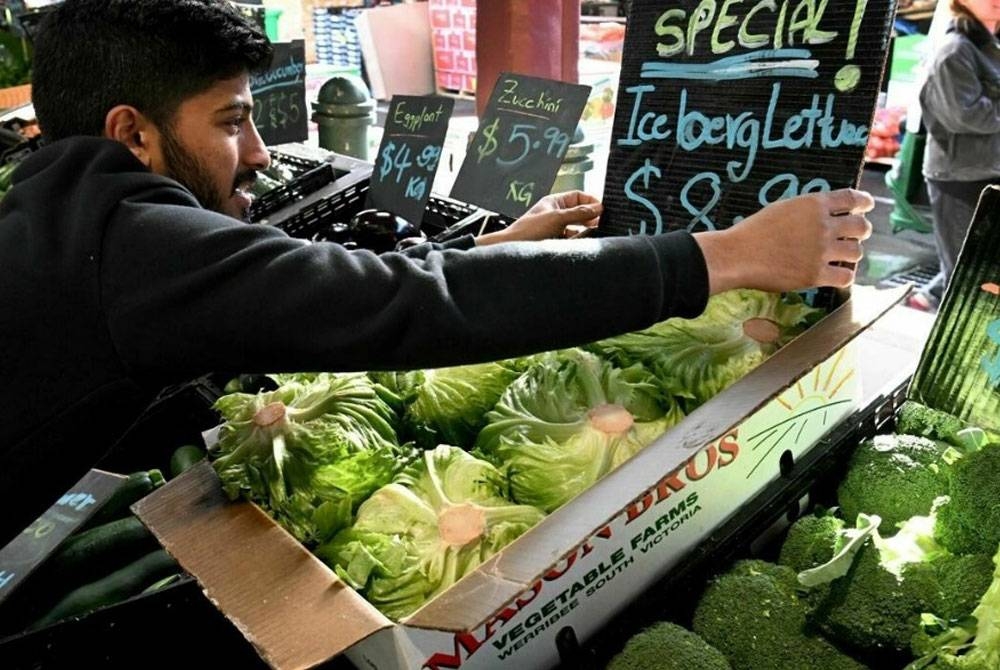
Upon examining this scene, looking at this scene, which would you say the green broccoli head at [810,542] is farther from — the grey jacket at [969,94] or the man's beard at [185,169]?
the grey jacket at [969,94]

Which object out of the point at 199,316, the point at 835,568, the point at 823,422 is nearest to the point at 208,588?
the point at 199,316

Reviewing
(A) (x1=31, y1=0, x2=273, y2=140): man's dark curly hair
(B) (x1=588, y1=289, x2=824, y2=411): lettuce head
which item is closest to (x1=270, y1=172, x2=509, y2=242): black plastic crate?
(B) (x1=588, y1=289, x2=824, y2=411): lettuce head

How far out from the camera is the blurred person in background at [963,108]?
4.68 metres

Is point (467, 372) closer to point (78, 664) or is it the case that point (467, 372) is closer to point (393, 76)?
point (78, 664)

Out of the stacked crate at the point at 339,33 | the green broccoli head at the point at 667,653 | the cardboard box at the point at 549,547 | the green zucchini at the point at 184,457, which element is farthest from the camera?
the stacked crate at the point at 339,33

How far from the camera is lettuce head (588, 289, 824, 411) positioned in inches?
62.5

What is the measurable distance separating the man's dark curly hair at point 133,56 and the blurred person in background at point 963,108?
451cm

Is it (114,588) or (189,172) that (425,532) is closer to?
(189,172)

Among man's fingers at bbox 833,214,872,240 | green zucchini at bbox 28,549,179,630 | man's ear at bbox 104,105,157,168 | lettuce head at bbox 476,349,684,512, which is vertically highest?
man's ear at bbox 104,105,157,168

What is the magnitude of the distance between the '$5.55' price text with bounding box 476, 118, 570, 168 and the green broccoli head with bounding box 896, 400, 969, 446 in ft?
3.57

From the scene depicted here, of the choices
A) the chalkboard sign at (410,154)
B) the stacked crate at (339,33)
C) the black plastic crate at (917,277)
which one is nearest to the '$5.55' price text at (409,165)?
the chalkboard sign at (410,154)

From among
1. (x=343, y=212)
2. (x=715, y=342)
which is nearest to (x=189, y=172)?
(x=715, y=342)

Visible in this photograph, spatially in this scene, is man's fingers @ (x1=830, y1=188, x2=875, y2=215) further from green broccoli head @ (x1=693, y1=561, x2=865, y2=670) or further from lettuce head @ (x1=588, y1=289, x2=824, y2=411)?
green broccoli head @ (x1=693, y1=561, x2=865, y2=670)

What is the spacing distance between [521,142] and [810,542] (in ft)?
4.54
